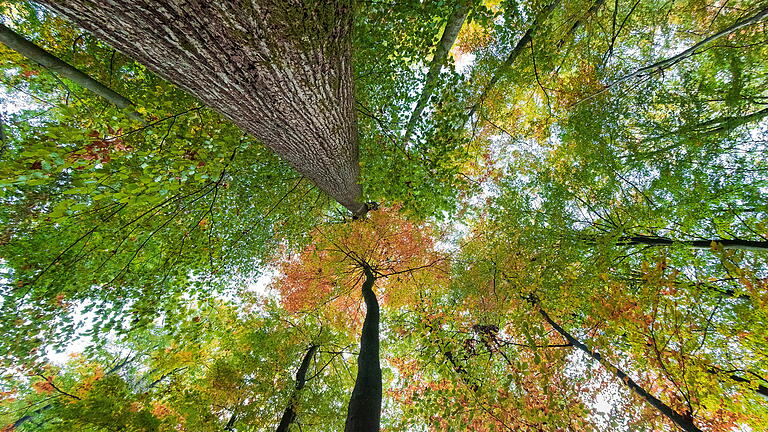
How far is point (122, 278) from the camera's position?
17.2 feet

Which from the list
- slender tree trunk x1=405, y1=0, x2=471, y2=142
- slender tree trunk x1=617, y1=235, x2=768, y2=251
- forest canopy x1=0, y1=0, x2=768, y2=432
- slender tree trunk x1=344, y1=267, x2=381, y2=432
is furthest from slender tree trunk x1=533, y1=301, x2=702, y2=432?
slender tree trunk x1=405, y1=0, x2=471, y2=142

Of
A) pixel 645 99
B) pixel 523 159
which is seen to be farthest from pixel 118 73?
pixel 645 99

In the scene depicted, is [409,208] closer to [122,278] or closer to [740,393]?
[122,278]

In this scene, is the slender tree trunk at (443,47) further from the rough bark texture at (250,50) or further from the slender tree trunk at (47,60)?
the slender tree trunk at (47,60)

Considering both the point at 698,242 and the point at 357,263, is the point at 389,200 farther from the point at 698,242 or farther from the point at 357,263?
the point at 698,242

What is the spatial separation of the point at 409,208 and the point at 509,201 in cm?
420

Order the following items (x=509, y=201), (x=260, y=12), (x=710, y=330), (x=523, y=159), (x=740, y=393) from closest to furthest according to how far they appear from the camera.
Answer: (x=260, y=12)
(x=740, y=393)
(x=710, y=330)
(x=509, y=201)
(x=523, y=159)

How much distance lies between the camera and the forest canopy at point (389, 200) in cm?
322

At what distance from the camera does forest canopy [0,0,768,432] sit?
3.22 metres

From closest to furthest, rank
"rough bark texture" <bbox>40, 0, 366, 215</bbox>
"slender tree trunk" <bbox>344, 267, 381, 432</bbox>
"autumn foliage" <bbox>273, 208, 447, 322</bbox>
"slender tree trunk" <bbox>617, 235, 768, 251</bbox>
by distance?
"rough bark texture" <bbox>40, 0, 366, 215</bbox> < "slender tree trunk" <bbox>344, 267, 381, 432</bbox> < "slender tree trunk" <bbox>617, 235, 768, 251</bbox> < "autumn foliage" <bbox>273, 208, 447, 322</bbox>

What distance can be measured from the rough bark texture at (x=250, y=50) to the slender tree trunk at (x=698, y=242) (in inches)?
268

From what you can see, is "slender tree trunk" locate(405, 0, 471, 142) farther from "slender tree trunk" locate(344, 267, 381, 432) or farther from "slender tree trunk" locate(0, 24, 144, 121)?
"slender tree trunk" locate(0, 24, 144, 121)

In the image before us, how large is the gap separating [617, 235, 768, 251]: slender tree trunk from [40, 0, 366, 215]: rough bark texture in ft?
22.3

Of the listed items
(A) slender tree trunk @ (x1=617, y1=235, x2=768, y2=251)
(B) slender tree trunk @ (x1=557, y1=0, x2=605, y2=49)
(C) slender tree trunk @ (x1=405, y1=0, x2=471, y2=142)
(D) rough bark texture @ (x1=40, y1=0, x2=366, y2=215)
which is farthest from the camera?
(A) slender tree trunk @ (x1=617, y1=235, x2=768, y2=251)
